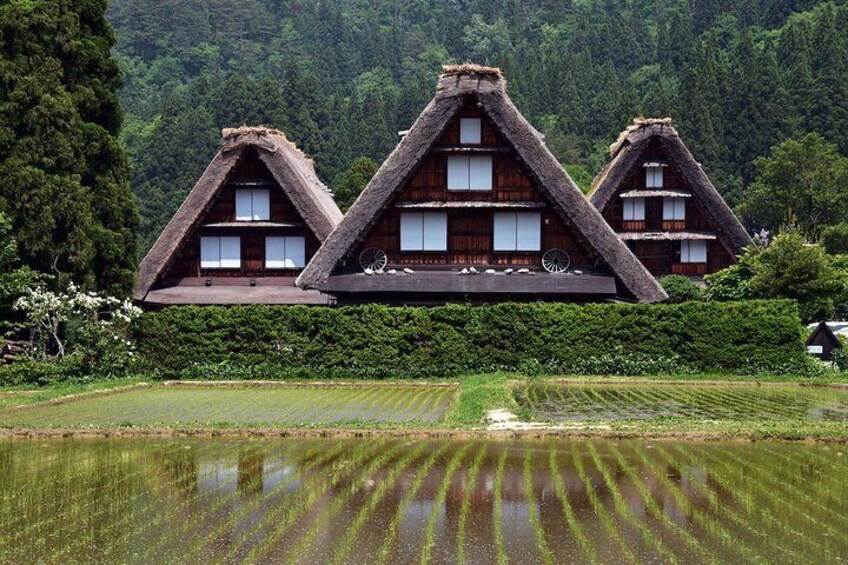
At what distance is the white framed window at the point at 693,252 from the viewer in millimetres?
46188

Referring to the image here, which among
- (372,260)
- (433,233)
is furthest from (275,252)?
(433,233)

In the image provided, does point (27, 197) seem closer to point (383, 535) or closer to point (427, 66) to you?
point (383, 535)

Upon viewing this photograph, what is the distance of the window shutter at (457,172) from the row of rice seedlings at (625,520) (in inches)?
725

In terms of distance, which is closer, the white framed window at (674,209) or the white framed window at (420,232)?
the white framed window at (420,232)

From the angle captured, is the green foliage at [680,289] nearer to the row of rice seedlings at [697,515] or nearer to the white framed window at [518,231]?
the white framed window at [518,231]

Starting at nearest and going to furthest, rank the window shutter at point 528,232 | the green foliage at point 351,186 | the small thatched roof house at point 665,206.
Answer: the window shutter at point 528,232
the small thatched roof house at point 665,206
the green foliage at point 351,186

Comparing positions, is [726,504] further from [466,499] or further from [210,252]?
[210,252]

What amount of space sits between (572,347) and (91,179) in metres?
14.3

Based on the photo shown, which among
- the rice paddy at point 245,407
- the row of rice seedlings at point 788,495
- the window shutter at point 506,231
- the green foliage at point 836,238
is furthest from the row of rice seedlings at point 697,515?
the green foliage at point 836,238

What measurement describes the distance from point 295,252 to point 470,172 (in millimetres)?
7883

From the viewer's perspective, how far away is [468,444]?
17172mm

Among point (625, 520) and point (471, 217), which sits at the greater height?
point (471, 217)

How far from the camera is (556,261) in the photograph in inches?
1294

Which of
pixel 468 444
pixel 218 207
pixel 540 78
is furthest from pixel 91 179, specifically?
pixel 540 78
